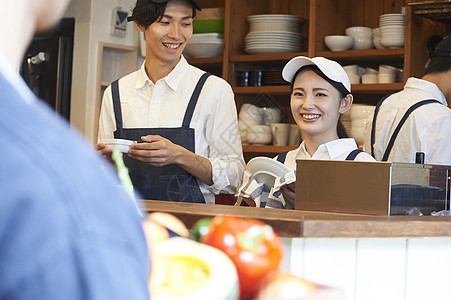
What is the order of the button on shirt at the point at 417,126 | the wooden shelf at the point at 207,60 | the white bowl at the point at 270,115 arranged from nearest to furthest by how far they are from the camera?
the button on shirt at the point at 417,126 < the white bowl at the point at 270,115 < the wooden shelf at the point at 207,60

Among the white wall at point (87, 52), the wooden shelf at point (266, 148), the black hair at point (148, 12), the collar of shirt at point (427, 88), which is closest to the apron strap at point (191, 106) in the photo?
the black hair at point (148, 12)

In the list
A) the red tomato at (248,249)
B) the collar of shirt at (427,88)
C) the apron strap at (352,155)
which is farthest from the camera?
the collar of shirt at (427,88)

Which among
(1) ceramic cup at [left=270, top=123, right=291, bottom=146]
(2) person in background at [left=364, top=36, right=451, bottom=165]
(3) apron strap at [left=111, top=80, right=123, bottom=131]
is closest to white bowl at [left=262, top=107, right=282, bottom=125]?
(1) ceramic cup at [left=270, top=123, right=291, bottom=146]

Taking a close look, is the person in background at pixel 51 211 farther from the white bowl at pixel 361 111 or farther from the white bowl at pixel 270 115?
the white bowl at pixel 270 115

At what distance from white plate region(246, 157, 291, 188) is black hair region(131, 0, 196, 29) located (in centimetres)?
68

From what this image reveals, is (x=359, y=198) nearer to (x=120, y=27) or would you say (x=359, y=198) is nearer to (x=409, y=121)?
(x=409, y=121)

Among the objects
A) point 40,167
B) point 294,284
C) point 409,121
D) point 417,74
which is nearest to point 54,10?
point 40,167

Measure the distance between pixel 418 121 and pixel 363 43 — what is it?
0.99m

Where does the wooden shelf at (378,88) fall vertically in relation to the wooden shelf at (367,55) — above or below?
below

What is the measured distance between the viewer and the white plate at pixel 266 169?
1.99 metres

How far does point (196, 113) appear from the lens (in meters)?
2.33

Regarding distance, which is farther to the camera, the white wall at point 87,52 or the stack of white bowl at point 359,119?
the white wall at point 87,52

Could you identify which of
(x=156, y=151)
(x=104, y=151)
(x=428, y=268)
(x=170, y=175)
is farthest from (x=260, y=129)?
(x=428, y=268)

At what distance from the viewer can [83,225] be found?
436mm
